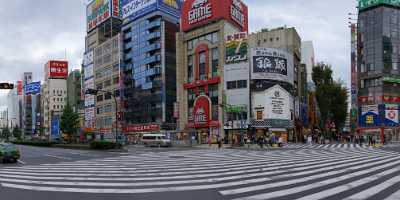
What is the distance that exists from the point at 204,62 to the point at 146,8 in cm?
2211

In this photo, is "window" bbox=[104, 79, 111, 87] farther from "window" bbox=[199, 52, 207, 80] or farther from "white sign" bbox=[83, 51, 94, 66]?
"window" bbox=[199, 52, 207, 80]

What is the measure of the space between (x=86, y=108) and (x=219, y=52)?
5439 centimetres

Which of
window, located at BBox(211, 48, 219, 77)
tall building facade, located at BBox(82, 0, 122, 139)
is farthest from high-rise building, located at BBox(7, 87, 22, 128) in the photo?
window, located at BBox(211, 48, 219, 77)

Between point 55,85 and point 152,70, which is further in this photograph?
point 55,85

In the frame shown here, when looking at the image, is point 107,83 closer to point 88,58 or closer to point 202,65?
point 88,58

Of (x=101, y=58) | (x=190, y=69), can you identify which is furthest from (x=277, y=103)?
(x=101, y=58)

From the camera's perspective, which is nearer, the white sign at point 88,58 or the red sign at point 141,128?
the red sign at point 141,128

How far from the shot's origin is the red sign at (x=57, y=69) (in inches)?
5443

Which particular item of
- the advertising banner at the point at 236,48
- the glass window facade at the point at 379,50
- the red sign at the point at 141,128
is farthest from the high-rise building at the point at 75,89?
the glass window facade at the point at 379,50

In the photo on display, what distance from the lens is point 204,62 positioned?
230ft

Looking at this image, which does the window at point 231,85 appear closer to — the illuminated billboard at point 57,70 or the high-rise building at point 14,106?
the illuminated billboard at point 57,70

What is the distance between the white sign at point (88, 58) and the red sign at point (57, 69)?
2991 centimetres

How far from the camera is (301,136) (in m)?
72.2

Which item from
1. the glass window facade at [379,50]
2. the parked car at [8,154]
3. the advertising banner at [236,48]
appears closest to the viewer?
the parked car at [8,154]
